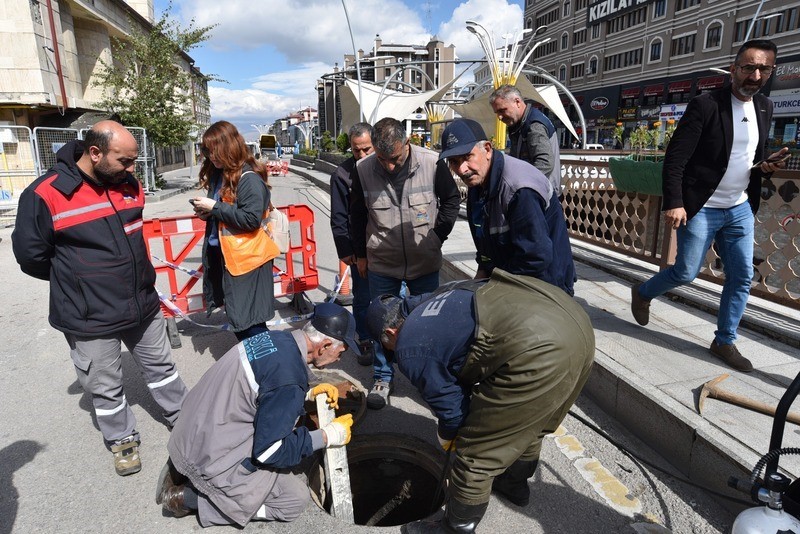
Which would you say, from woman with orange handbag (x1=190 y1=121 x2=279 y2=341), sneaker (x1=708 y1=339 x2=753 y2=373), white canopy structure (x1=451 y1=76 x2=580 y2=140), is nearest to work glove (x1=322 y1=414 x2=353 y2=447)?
woman with orange handbag (x1=190 y1=121 x2=279 y2=341)

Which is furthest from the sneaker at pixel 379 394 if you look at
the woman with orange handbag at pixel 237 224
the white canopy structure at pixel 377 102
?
the white canopy structure at pixel 377 102

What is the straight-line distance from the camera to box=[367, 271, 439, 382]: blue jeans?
3562mm

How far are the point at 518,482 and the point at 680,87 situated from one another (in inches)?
1785

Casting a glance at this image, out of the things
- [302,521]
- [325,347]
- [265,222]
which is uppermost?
[265,222]

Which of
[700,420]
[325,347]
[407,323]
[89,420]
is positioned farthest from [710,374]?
[89,420]

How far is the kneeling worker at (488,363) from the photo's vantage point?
78.4 inches

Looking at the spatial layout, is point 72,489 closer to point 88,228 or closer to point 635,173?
point 88,228

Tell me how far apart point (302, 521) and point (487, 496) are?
950mm

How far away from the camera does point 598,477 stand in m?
2.72

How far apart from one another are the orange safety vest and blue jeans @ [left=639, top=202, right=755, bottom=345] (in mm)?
2913

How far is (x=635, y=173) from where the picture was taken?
6.18 metres

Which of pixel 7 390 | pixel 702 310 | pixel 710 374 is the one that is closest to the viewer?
pixel 710 374

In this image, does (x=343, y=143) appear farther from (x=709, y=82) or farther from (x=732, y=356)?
(x=732, y=356)

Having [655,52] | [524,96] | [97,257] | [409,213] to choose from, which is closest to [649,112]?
[655,52]
